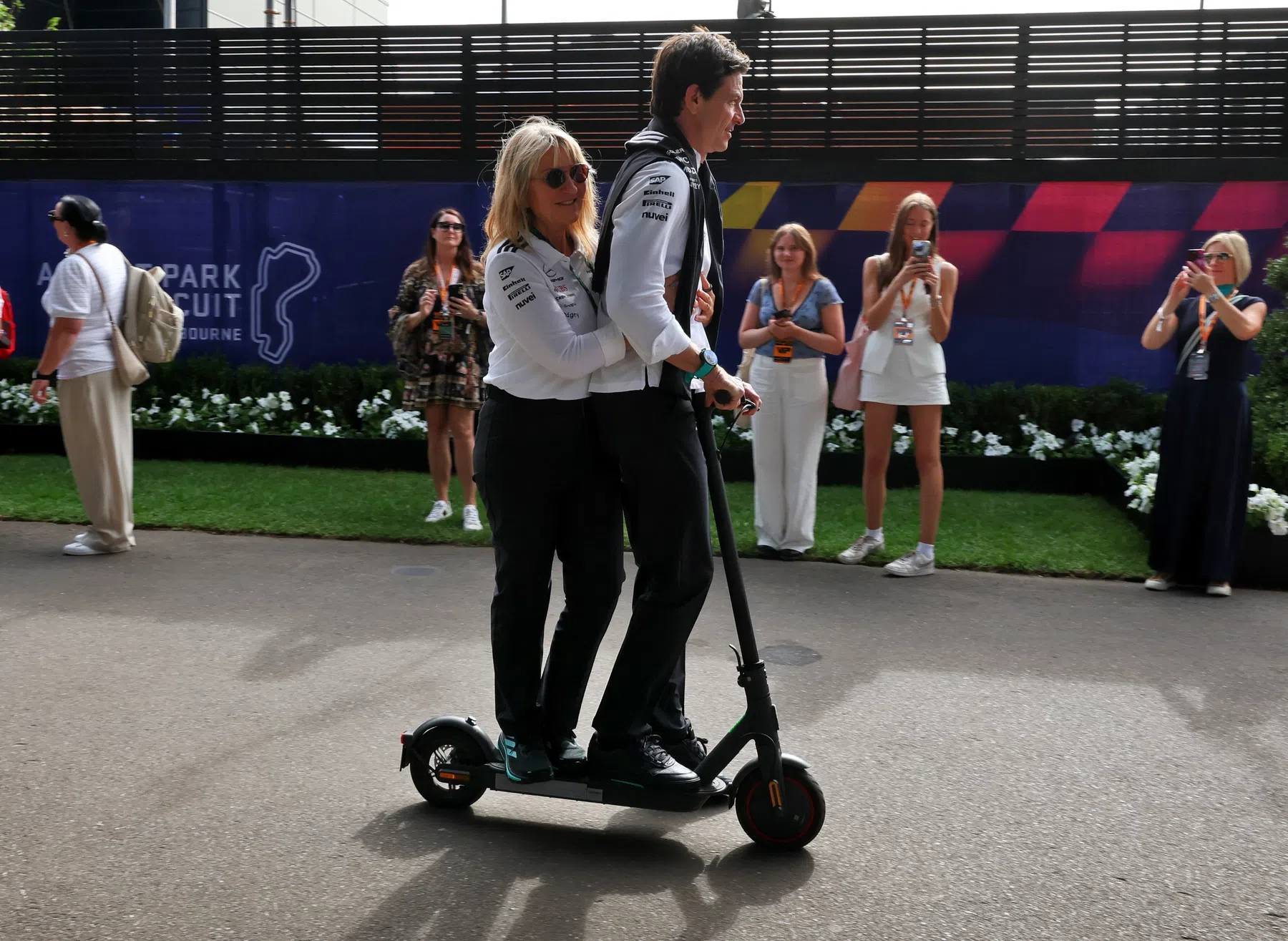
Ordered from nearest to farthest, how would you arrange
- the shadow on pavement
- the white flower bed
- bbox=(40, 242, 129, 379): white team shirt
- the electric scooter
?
the shadow on pavement < the electric scooter < bbox=(40, 242, 129, 379): white team shirt < the white flower bed

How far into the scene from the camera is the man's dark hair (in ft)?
11.3

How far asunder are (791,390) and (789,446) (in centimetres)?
34

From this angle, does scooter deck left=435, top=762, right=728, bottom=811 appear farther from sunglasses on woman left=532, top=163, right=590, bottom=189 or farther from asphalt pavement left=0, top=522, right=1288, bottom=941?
sunglasses on woman left=532, top=163, right=590, bottom=189

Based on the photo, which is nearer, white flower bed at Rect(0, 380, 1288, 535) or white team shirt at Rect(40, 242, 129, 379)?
white team shirt at Rect(40, 242, 129, 379)

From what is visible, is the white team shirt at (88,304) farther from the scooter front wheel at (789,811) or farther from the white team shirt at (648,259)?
the scooter front wheel at (789,811)

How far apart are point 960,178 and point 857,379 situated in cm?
425

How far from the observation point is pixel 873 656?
220 inches

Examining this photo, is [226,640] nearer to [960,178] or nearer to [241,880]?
[241,880]

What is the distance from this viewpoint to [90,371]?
7.42m

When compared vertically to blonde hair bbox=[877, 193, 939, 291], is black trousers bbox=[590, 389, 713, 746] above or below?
below

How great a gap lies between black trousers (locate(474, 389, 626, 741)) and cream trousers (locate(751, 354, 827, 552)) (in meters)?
4.09

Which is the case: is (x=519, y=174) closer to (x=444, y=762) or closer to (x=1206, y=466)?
(x=444, y=762)

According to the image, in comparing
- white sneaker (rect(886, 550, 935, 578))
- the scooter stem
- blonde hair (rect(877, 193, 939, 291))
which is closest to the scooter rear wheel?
the scooter stem

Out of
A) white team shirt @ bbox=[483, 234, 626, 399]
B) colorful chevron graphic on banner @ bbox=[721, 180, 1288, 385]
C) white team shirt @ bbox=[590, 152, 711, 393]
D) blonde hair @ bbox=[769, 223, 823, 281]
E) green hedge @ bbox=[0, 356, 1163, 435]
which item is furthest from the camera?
colorful chevron graphic on banner @ bbox=[721, 180, 1288, 385]
